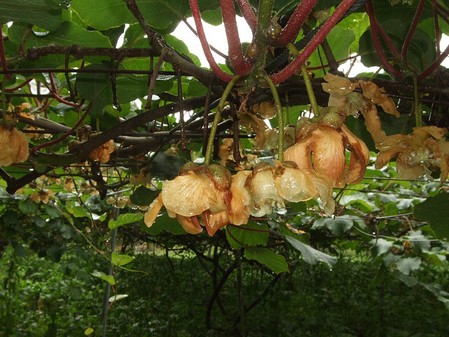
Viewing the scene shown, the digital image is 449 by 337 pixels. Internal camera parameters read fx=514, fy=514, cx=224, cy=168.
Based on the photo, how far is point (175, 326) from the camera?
5.97 meters

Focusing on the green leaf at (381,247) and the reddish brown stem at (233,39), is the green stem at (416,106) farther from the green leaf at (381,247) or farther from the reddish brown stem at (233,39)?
the green leaf at (381,247)

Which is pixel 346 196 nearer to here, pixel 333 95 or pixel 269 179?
pixel 333 95

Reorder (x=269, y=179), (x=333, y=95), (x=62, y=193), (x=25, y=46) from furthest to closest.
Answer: (x=62, y=193) → (x=25, y=46) → (x=333, y=95) → (x=269, y=179)

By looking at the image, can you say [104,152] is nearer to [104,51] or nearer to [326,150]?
[104,51]

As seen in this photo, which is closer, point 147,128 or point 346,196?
point 147,128

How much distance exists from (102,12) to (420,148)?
744 mm

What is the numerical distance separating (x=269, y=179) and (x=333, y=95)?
0.90 ft

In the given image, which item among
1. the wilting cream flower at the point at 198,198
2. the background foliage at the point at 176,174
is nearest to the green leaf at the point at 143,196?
the background foliage at the point at 176,174

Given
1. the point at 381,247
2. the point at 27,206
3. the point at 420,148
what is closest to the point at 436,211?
the point at 420,148

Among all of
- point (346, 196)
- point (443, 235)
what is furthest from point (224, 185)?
point (346, 196)

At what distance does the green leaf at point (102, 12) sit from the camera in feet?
3.73

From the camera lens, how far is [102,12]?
116cm

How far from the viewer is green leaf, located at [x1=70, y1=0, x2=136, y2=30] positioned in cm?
114

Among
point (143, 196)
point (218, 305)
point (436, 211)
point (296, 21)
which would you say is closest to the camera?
point (296, 21)
